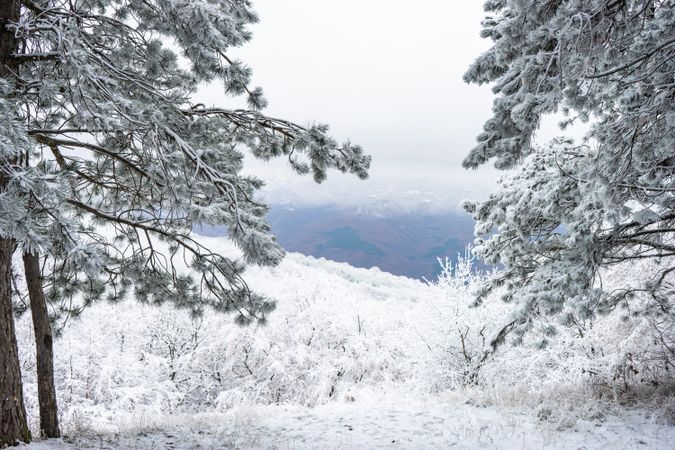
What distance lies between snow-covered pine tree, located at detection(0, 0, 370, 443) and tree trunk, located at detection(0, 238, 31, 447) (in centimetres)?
4

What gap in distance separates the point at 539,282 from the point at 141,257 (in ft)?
18.8

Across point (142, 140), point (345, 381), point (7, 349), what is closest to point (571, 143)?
point (142, 140)

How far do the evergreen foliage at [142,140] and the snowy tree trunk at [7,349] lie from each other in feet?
0.71

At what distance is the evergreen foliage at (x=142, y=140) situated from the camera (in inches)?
115

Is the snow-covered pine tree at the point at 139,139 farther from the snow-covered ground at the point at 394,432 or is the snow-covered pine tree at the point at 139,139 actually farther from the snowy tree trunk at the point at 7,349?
the snow-covered ground at the point at 394,432

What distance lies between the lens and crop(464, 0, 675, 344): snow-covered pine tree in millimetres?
2887

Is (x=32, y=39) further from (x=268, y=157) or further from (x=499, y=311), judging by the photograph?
(x=499, y=311)

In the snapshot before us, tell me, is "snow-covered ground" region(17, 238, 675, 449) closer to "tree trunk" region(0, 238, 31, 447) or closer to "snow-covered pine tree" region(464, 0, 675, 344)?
"tree trunk" region(0, 238, 31, 447)

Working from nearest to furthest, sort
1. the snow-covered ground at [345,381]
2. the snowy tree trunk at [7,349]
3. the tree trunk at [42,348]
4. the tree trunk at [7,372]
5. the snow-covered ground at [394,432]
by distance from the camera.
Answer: the snowy tree trunk at [7,349]
the tree trunk at [7,372]
the tree trunk at [42,348]
the snow-covered ground at [394,432]
the snow-covered ground at [345,381]

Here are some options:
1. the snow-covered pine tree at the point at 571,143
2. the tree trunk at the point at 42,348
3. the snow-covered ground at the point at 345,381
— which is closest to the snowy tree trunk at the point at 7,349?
the snow-covered ground at the point at 345,381

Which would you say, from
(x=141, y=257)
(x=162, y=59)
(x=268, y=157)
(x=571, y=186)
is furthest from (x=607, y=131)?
(x=141, y=257)

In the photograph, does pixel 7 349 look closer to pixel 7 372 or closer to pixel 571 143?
pixel 7 372

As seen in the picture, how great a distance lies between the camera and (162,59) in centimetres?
552

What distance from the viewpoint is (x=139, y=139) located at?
3641 mm
